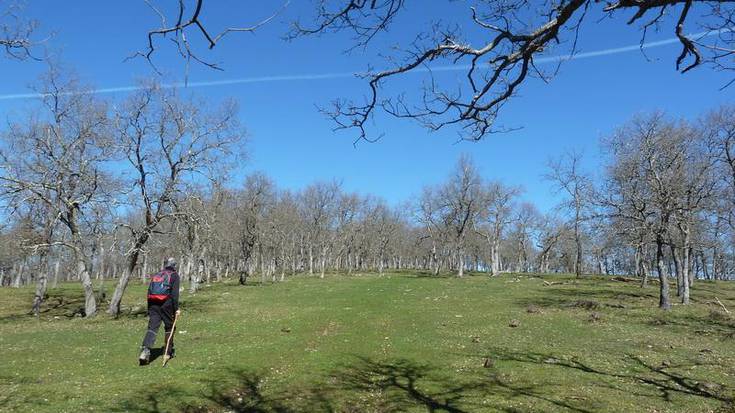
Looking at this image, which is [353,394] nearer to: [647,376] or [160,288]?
[160,288]

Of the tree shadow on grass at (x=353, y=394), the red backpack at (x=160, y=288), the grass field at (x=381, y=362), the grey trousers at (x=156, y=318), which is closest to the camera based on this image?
the tree shadow on grass at (x=353, y=394)

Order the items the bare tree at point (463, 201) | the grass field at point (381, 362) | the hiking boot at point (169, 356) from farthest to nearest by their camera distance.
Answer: the bare tree at point (463, 201), the hiking boot at point (169, 356), the grass field at point (381, 362)

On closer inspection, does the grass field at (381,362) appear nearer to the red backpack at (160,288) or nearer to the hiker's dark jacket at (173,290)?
the hiker's dark jacket at (173,290)

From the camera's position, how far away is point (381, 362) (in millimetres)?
15500

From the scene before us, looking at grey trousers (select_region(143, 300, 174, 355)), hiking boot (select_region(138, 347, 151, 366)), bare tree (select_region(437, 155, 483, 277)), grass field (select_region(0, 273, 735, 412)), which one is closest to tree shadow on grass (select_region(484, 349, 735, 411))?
grass field (select_region(0, 273, 735, 412))

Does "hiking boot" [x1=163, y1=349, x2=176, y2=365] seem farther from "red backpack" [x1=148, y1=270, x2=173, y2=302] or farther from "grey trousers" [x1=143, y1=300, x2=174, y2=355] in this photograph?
"red backpack" [x1=148, y1=270, x2=173, y2=302]

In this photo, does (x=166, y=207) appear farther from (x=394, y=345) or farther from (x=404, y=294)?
(x=404, y=294)

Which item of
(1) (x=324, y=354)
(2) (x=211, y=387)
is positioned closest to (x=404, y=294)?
(1) (x=324, y=354)

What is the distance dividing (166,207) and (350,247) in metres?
76.9

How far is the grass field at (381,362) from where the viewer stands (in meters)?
10.9

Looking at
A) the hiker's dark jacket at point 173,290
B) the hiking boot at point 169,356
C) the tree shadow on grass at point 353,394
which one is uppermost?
the hiker's dark jacket at point 173,290

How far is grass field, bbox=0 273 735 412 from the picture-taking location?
10.9m

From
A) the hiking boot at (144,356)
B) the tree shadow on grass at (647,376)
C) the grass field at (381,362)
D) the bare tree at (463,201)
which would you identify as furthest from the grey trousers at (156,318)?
the bare tree at (463,201)

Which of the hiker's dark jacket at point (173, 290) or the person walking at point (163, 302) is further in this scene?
the hiker's dark jacket at point (173, 290)
